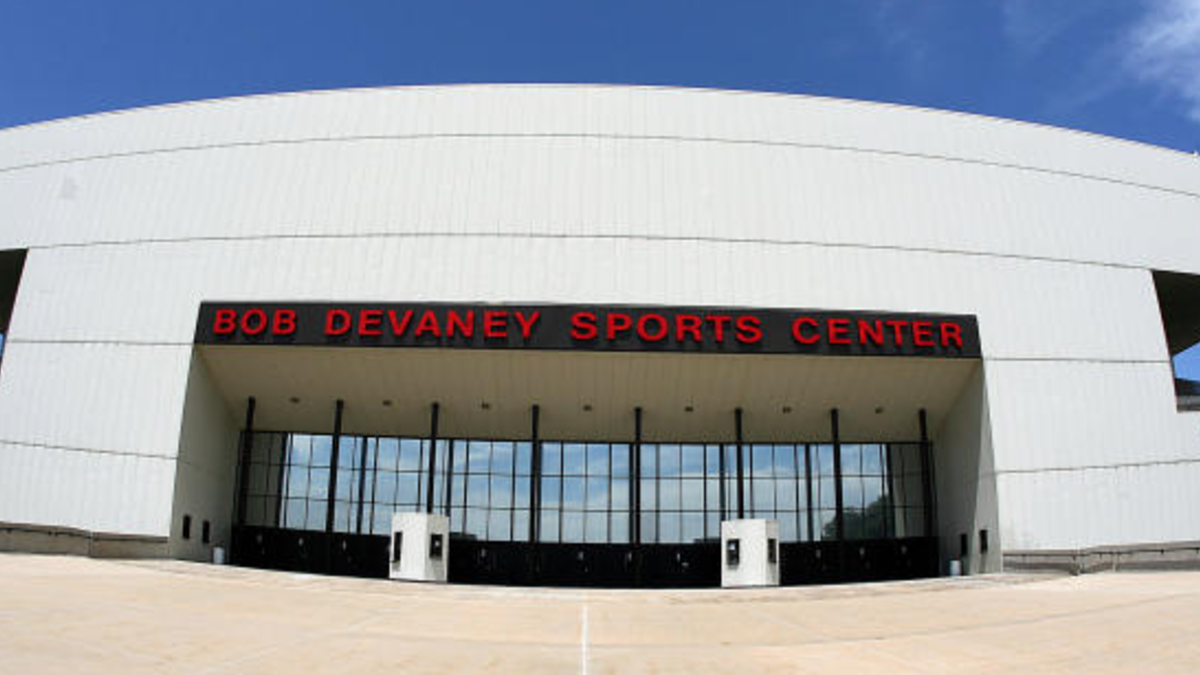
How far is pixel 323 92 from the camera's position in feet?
120

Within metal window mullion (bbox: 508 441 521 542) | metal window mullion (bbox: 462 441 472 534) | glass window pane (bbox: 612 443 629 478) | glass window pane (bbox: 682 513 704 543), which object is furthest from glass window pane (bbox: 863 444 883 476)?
metal window mullion (bbox: 462 441 472 534)

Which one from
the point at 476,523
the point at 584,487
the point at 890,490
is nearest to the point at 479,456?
the point at 476,523

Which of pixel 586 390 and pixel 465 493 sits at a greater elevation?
pixel 586 390

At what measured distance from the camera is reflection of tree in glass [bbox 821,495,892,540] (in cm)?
3894

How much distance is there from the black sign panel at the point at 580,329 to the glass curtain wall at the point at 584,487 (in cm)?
937

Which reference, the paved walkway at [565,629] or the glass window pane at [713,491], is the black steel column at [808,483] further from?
the paved walkway at [565,629]

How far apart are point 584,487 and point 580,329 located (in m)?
11.9

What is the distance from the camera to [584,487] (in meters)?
40.3

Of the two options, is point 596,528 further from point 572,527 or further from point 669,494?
point 669,494

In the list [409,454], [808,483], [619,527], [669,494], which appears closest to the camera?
[619,527]

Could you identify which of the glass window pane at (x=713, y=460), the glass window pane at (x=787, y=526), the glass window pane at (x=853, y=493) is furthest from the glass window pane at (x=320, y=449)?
the glass window pane at (x=853, y=493)

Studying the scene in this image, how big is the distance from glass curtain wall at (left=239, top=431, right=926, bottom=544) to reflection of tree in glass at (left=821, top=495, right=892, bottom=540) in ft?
0.15

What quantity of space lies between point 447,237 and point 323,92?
9.71m

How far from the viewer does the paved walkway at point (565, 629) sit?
9953 mm
